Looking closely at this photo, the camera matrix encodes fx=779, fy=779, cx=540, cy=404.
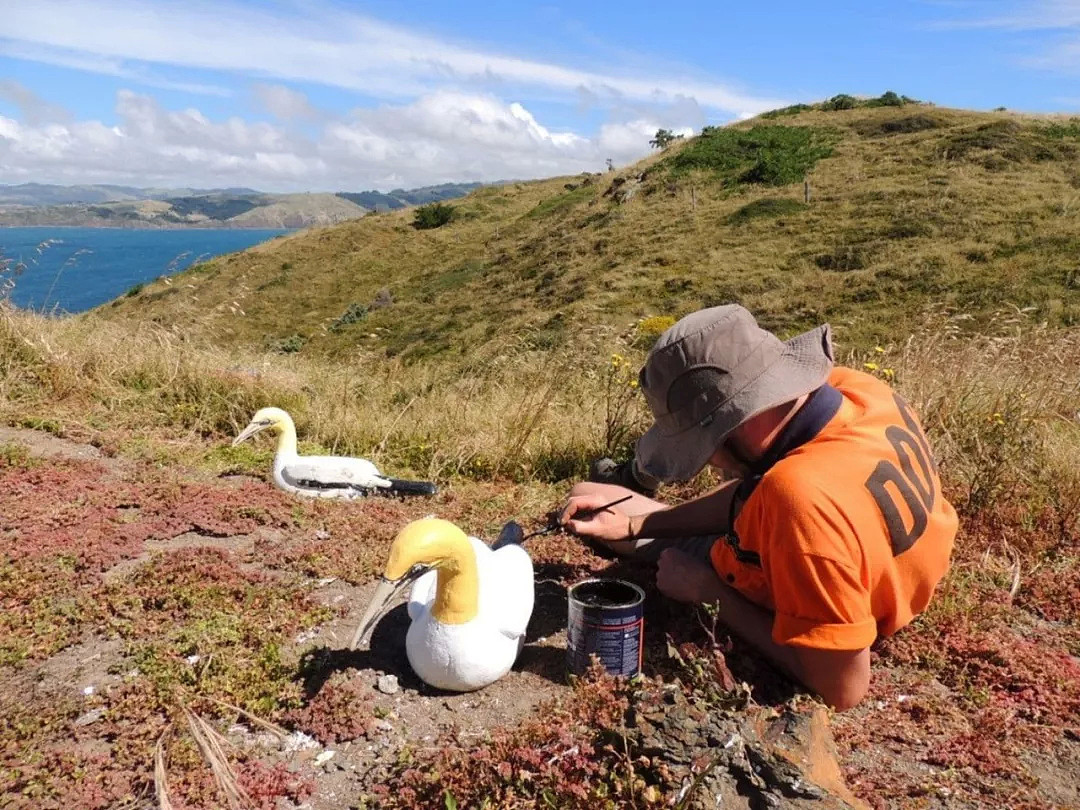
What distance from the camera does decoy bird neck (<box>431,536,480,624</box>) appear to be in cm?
302

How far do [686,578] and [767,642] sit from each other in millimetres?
435

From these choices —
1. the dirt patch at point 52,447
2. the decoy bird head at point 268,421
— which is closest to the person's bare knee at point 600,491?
the decoy bird head at point 268,421

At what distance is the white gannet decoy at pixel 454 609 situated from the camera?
2.87m

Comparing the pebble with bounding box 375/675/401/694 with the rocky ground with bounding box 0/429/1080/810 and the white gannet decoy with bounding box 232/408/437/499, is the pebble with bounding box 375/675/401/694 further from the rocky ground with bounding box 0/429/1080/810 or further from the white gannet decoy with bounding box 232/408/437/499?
the white gannet decoy with bounding box 232/408/437/499

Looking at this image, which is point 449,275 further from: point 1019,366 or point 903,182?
point 1019,366

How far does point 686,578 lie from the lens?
11.0ft

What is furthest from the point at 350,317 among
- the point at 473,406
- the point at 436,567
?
the point at 436,567

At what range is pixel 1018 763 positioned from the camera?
280 centimetres

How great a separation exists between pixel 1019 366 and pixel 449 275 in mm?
27819

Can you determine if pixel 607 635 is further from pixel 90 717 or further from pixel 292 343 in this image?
pixel 292 343

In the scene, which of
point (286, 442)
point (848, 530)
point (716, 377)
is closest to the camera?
point (848, 530)

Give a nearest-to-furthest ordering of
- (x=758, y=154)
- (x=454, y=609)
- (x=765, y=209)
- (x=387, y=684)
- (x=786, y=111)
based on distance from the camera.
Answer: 1. (x=454, y=609)
2. (x=387, y=684)
3. (x=765, y=209)
4. (x=758, y=154)
5. (x=786, y=111)

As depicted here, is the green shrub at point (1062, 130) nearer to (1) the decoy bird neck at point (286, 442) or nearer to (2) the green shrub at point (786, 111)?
(2) the green shrub at point (786, 111)

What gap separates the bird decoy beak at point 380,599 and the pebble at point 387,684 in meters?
0.47
